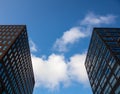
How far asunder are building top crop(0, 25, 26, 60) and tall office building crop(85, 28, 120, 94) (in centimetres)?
3533

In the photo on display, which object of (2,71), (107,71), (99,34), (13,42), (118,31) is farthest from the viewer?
(118,31)

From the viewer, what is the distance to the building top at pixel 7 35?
6359 cm

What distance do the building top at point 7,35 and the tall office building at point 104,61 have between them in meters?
35.3

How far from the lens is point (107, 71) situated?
63.0 metres

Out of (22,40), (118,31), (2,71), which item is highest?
(22,40)

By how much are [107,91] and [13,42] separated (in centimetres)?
4122

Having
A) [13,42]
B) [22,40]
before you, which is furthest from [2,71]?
[22,40]

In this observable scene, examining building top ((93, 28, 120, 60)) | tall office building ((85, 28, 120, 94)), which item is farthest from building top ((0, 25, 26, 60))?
building top ((93, 28, 120, 60))

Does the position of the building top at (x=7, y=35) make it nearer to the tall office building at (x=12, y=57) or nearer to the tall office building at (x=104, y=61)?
the tall office building at (x=12, y=57)

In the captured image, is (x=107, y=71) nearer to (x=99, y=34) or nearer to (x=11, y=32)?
(x=99, y=34)

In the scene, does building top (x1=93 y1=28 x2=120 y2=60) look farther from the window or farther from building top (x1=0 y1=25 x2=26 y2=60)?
building top (x1=0 y1=25 x2=26 y2=60)

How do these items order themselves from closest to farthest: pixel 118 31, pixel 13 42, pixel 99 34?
pixel 13 42 → pixel 99 34 → pixel 118 31

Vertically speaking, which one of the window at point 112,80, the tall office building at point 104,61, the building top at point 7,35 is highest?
the building top at point 7,35

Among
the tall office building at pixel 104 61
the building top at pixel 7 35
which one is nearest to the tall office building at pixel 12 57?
the building top at pixel 7 35
